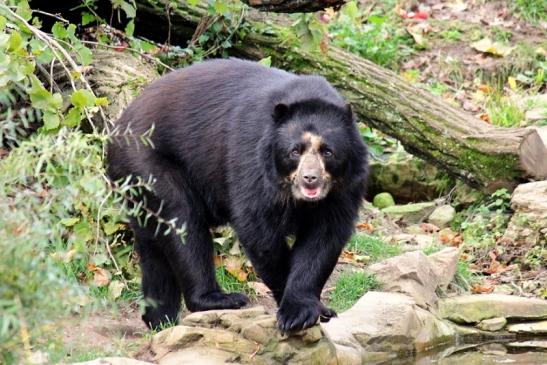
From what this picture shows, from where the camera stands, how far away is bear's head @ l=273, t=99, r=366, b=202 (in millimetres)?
5879

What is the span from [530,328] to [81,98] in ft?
11.0

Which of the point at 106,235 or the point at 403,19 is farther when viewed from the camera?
the point at 403,19

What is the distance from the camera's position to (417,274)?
23.6 feet

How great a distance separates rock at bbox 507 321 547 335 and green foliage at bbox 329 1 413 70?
572 cm

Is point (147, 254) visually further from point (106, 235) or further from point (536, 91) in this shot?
point (536, 91)

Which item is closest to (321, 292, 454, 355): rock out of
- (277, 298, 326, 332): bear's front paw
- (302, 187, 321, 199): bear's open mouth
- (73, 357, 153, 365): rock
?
(277, 298, 326, 332): bear's front paw

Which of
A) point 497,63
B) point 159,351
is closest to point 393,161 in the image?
point 497,63

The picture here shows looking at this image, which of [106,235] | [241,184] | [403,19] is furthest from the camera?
[403,19]

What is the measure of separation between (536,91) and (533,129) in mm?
2726

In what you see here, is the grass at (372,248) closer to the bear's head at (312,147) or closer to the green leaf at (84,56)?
the bear's head at (312,147)

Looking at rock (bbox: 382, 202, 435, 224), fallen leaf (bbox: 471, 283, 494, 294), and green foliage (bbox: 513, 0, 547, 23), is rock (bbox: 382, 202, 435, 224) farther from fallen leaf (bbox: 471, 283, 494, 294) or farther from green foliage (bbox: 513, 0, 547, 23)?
green foliage (bbox: 513, 0, 547, 23)

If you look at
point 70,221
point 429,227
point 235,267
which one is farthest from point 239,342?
point 429,227

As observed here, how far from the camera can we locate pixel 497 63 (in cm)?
1210

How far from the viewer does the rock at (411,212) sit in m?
9.65
